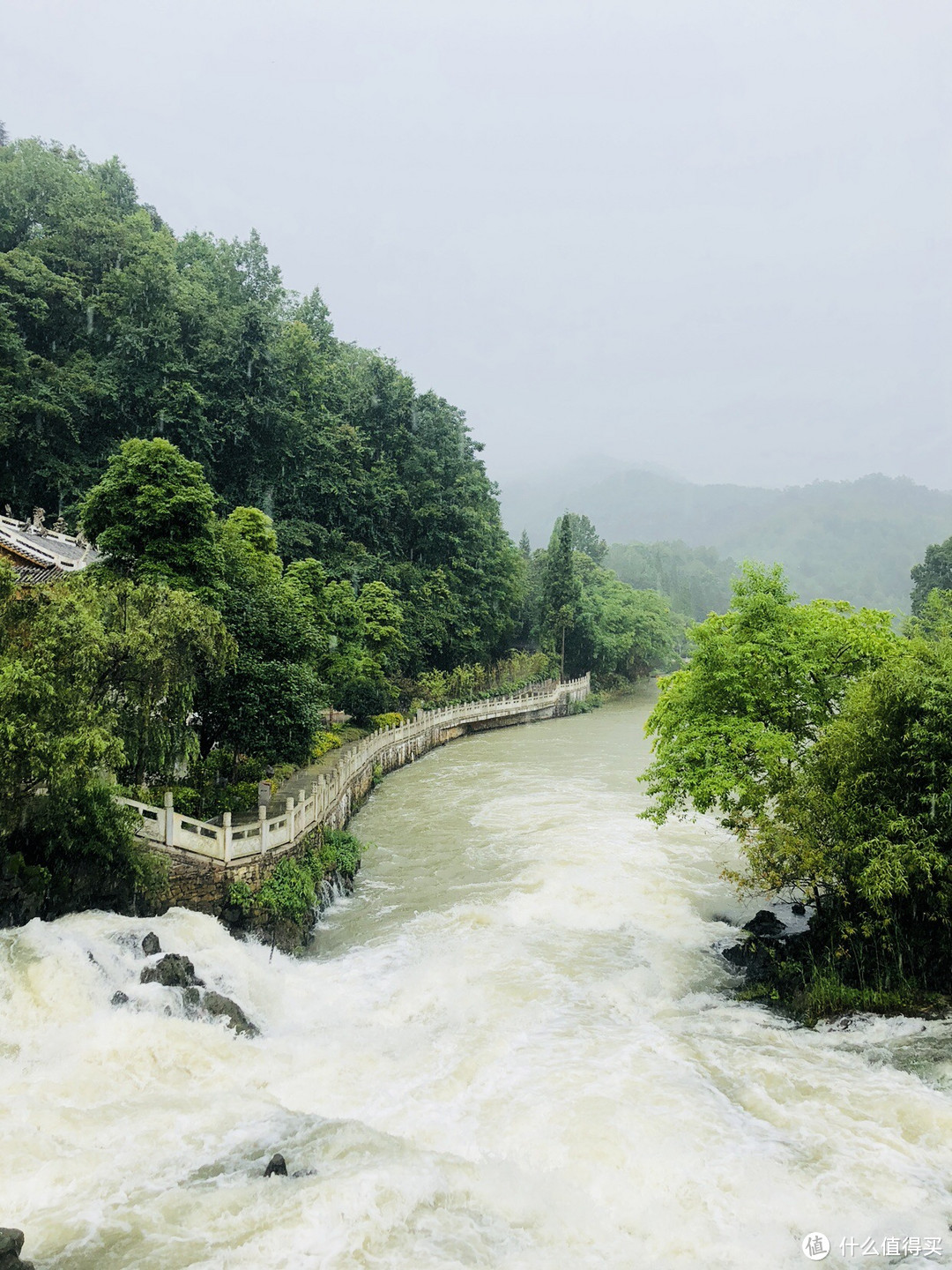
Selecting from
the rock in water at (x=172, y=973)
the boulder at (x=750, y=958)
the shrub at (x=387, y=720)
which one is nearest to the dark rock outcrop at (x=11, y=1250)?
the rock in water at (x=172, y=973)

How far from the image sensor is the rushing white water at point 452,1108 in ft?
25.1

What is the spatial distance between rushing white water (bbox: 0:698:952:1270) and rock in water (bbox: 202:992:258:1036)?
208mm

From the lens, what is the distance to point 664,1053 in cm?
1113

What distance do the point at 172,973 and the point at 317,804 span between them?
315 inches

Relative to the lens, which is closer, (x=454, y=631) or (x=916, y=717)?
(x=916, y=717)

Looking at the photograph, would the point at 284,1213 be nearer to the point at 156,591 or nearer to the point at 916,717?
the point at 916,717

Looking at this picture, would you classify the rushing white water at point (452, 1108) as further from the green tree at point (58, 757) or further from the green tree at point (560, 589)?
the green tree at point (560, 589)

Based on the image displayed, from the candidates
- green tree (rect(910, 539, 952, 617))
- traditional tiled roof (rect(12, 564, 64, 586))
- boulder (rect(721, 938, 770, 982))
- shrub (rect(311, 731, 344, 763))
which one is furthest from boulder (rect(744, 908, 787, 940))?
green tree (rect(910, 539, 952, 617))

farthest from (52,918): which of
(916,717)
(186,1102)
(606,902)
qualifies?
(916,717)

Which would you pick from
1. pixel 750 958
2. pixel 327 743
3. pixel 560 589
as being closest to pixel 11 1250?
pixel 750 958

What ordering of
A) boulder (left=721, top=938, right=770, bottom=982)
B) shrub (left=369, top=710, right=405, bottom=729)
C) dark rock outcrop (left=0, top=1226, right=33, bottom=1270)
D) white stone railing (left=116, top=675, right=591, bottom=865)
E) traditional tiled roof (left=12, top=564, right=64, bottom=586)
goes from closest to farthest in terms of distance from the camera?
dark rock outcrop (left=0, top=1226, right=33, bottom=1270) → boulder (left=721, top=938, right=770, bottom=982) → white stone railing (left=116, top=675, right=591, bottom=865) → traditional tiled roof (left=12, top=564, right=64, bottom=586) → shrub (left=369, top=710, right=405, bottom=729)

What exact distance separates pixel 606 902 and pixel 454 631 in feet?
120

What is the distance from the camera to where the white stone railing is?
14.4 m

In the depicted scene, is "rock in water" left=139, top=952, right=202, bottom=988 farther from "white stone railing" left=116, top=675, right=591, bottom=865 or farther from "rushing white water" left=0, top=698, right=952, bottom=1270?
"white stone railing" left=116, top=675, right=591, bottom=865
